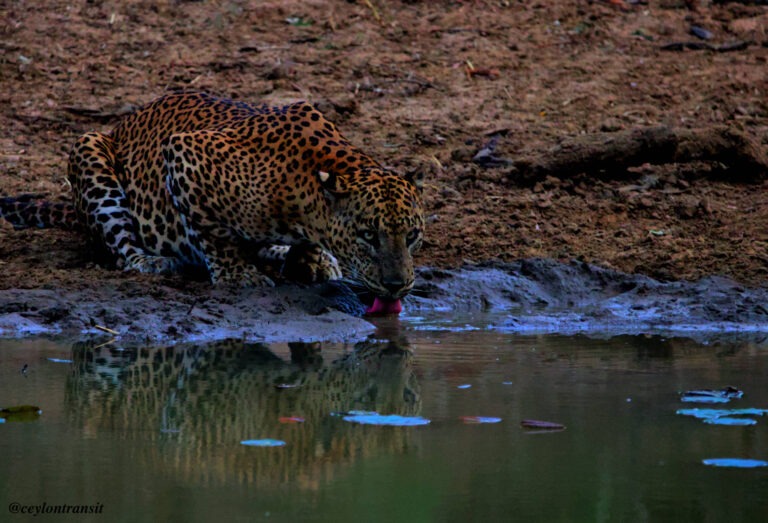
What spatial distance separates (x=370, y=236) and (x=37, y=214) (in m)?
3.27

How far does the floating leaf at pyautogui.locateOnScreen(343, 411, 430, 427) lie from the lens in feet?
15.8

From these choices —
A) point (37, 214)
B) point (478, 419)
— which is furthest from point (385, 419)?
point (37, 214)

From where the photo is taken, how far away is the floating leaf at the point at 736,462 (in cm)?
425

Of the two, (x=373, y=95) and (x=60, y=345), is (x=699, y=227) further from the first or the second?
(x=60, y=345)

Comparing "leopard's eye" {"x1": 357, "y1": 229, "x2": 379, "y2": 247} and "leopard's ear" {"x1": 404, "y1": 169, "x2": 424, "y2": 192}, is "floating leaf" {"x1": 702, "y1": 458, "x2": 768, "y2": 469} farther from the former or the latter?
"leopard's ear" {"x1": 404, "y1": 169, "x2": 424, "y2": 192}

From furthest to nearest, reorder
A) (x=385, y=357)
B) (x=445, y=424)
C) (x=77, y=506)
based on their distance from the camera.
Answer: (x=385, y=357) < (x=445, y=424) < (x=77, y=506)

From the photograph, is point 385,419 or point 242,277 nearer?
point 385,419

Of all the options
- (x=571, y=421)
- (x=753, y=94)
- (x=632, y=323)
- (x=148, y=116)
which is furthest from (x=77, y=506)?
(x=753, y=94)

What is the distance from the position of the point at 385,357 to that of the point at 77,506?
2.80m

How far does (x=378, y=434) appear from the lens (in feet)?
15.3

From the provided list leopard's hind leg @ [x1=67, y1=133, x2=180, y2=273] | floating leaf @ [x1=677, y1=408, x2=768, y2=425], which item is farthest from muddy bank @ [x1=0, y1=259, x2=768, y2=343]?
floating leaf @ [x1=677, y1=408, x2=768, y2=425]

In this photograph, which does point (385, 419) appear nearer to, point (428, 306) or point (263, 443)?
point (263, 443)

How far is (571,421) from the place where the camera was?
4.85 m

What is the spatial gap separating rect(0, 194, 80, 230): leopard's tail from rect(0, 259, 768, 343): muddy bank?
2029 millimetres
